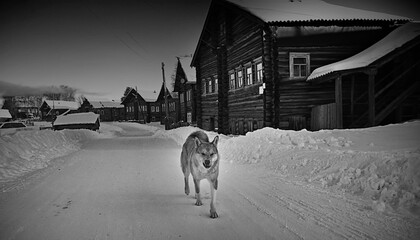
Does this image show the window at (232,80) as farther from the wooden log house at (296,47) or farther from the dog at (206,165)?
the dog at (206,165)

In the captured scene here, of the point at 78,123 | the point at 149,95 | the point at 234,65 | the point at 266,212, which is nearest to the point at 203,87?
the point at 234,65

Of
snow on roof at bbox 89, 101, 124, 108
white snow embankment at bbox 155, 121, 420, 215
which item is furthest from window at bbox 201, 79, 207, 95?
snow on roof at bbox 89, 101, 124, 108

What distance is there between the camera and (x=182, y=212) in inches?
173

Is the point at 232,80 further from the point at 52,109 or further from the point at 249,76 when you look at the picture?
the point at 52,109

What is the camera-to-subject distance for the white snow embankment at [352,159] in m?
4.27

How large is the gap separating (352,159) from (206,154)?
344 cm

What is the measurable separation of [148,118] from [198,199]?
61471 mm

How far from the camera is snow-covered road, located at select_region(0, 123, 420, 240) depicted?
355 cm

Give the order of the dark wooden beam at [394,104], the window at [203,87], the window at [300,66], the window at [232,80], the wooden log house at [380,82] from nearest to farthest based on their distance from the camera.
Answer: the wooden log house at [380,82], the dark wooden beam at [394,104], the window at [300,66], the window at [232,80], the window at [203,87]

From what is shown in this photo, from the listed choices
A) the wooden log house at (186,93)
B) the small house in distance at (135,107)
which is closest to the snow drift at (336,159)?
the wooden log house at (186,93)

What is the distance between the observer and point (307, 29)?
1548 centimetres

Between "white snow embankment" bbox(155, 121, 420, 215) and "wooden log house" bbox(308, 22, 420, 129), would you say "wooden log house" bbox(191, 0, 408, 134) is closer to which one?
"wooden log house" bbox(308, 22, 420, 129)

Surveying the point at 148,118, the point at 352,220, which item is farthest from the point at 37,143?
the point at 148,118

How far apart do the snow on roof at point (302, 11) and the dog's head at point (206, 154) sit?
1195 centimetres
